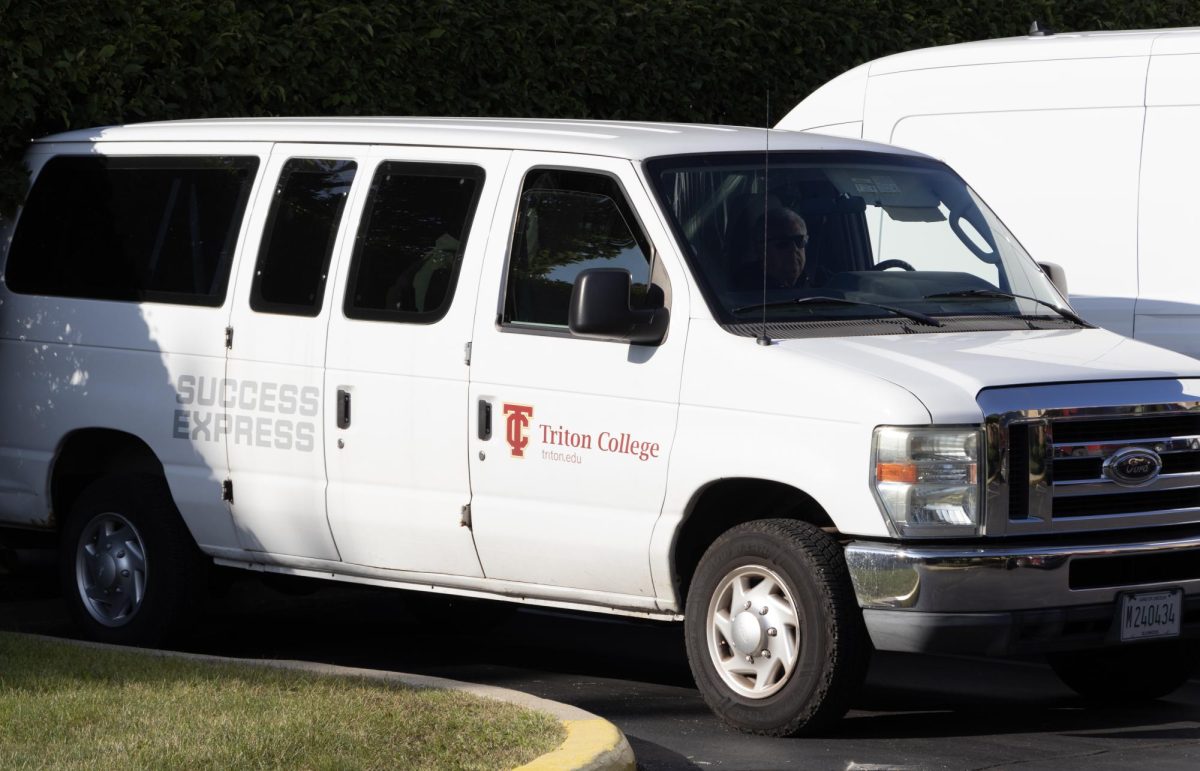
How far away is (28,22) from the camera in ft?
32.2

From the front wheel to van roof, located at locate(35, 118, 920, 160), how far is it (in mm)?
1630

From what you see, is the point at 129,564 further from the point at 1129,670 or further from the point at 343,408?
the point at 1129,670

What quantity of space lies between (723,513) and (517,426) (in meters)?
0.86

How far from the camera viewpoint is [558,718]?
22.9 ft

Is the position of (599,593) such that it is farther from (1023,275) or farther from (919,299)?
(1023,275)

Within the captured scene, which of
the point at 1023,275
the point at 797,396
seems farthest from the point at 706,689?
the point at 1023,275

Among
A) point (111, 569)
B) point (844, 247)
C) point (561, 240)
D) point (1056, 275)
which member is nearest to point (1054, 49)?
point (1056, 275)

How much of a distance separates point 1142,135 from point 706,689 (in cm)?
376

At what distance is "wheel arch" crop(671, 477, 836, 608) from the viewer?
7429 mm

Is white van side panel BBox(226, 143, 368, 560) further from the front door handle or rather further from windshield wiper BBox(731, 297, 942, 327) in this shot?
windshield wiper BBox(731, 297, 942, 327)

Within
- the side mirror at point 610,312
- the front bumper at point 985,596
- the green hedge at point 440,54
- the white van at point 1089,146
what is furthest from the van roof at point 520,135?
the front bumper at point 985,596

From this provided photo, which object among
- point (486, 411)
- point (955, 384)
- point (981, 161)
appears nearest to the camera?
point (955, 384)

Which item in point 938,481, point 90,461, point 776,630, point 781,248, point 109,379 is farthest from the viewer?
point 90,461

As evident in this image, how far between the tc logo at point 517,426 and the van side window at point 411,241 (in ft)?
1.76
